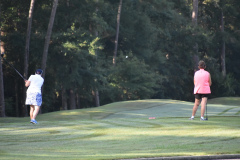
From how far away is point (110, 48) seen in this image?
55.0 meters

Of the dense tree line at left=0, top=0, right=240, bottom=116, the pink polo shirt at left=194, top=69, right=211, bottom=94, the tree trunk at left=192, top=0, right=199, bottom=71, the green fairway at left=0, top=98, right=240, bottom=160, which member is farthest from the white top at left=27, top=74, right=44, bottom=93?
the tree trunk at left=192, top=0, right=199, bottom=71

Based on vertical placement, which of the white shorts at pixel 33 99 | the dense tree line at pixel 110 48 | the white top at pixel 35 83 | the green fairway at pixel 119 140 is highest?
the dense tree line at pixel 110 48

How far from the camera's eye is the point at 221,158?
9.62 meters

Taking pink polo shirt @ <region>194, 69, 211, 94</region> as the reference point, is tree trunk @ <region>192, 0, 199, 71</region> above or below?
above

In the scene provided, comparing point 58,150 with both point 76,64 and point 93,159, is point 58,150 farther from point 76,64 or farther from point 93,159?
point 76,64

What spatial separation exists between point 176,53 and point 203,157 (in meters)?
52.1

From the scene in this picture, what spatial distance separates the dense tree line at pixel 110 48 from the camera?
4069 centimetres

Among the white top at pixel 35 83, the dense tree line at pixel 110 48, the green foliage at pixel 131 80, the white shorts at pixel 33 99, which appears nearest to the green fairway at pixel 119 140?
the white shorts at pixel 33 99

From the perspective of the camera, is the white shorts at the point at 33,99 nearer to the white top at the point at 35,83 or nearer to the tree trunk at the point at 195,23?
the white top at the point at 35,83

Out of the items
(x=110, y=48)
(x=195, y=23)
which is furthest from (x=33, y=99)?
(x=195, y=23)

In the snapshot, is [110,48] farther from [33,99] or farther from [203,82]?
[203,82]

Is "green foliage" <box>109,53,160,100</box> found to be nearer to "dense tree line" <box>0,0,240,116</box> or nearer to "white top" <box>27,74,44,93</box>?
"dense tree line" <box>0,0,240,116</box>

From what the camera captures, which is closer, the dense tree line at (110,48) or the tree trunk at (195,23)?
the dense tree line at (110,48)

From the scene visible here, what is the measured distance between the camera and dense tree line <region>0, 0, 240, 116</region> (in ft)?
133
